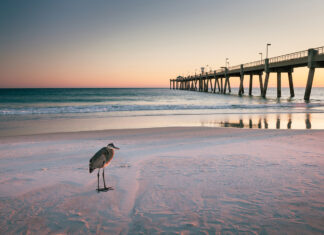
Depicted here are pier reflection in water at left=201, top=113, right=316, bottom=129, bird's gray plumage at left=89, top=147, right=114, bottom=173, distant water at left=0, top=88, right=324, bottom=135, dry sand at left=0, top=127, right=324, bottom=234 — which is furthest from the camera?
distant water at left=0, top=88, right=324, bottom=135

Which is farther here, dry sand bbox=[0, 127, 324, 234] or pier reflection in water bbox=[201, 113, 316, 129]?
pier reflection in water bbox=[201, 113, 316, 129]

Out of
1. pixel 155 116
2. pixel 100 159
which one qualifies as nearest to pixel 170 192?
pixel 100 159

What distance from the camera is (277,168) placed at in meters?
5.03

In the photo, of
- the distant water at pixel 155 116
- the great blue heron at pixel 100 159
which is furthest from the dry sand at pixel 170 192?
the distant water at pixel 155 116

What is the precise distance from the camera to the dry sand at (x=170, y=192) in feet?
9.92

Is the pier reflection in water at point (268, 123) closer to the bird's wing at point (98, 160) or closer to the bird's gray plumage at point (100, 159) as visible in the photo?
the bird's gray plumage at point (100, 159)

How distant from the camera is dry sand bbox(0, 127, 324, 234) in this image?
302 cm

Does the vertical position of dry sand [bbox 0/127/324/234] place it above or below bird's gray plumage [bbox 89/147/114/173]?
below

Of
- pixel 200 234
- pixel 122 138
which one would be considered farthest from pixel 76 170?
pixel 122 138

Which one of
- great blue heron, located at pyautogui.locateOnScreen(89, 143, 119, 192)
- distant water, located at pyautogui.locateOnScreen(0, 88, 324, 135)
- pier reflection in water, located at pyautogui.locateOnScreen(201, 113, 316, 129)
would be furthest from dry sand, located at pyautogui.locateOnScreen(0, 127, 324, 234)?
distant water, located at pyautogui.locateOnScreen(0, 88, 324, 135)

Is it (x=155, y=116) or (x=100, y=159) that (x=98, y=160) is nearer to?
(x=100, y=159)

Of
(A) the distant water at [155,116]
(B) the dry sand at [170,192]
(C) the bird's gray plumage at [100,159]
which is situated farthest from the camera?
(A) the distant water at [155,116]

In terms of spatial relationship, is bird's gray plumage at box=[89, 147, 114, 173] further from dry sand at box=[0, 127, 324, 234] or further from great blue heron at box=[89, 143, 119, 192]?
dry sand at box=[0, 127, 324, 234]

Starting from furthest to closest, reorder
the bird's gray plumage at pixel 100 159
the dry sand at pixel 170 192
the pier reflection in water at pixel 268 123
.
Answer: the pier reflection in water at pixel 268 123
the bird's gray plumage at pixel 100 159
the dry sand at pixel 170 192
